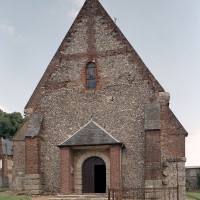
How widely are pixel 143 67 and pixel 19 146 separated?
8.22 m

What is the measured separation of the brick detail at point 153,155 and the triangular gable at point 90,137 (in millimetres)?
1533

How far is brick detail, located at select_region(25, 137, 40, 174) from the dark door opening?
3287 millimetres

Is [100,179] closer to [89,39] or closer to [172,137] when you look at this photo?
[172,137]

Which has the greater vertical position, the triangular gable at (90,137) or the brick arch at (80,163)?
the triangular gable at (90,137)

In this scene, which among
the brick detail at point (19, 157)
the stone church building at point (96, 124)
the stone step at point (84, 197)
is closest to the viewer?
the stone step at point (84, 197)

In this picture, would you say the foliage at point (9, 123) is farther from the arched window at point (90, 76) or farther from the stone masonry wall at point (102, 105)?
the arched window at point (90, 76)

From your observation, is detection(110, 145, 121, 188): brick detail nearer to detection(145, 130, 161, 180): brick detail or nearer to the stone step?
the stone step

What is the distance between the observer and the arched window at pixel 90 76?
19.8 meters

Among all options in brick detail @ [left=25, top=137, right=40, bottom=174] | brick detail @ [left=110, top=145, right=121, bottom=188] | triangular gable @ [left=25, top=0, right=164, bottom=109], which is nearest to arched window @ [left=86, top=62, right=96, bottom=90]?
triangular gable @ [left=25, top=0, right=164, bottom=109]

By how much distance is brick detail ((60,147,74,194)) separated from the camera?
17.8 meters

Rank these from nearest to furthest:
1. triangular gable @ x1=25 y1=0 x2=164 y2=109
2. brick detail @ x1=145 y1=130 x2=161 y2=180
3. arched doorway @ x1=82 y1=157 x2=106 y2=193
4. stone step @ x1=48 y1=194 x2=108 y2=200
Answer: stone step @ x1=48 y1=194 x2=108 y2=200 < brick detail @ x1=145 y1=130 x2=161 y2=180 < arched doorway @ x1=82 y1=157 x2=106 y2=193 < triangular gable @ x1=25 y1=0 x2=164 y2=109

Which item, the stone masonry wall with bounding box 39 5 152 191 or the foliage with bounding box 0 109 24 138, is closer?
the stone masonry wall with bounding box 39 5 152 191

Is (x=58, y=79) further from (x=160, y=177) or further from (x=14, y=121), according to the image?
(x=14, y=121)

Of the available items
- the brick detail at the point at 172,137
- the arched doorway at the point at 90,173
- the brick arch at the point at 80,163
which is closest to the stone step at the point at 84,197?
the brick arch at the point at 80,163
